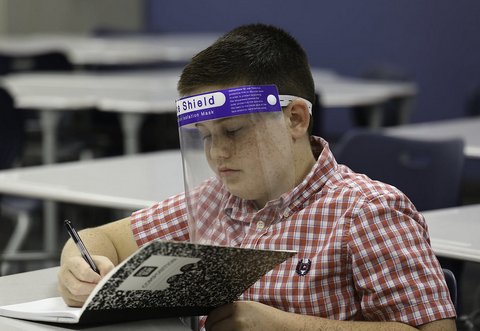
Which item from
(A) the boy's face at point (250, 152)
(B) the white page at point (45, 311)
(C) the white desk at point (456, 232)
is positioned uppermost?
(A) the boy's face at point (250, 152)

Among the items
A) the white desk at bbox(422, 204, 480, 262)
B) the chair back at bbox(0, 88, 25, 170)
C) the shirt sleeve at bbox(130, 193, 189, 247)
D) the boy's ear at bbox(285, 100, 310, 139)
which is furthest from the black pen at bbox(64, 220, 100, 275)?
the chair back at bbox(0, 88, 25, 170)

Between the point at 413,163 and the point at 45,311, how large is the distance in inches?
61.7

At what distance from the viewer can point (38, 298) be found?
5.49ft

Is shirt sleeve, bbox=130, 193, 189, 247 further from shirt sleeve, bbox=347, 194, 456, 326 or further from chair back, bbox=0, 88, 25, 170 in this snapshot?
chair back, bbox=0, 88, 25, 170

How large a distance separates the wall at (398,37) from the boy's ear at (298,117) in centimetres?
548

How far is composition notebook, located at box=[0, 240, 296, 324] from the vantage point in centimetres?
132

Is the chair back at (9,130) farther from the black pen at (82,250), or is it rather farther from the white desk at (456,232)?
the black pen at (82,250)

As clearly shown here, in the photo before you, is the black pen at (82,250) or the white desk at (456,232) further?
the white desk at (456,232)

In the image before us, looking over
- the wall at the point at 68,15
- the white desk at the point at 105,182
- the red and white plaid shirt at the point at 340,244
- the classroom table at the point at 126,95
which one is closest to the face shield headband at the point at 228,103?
the red and white plaid shirt at the point at 340,244

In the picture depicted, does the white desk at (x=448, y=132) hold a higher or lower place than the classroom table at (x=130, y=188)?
lower

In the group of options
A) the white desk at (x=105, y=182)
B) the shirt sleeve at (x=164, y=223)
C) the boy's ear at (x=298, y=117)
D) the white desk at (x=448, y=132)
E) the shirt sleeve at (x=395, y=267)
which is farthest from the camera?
the white desk at (x=448, y=132)

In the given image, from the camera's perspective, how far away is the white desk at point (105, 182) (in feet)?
8.47

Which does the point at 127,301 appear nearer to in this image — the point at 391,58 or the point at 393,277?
the point at 393,277

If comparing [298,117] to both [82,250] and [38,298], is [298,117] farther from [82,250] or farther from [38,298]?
[38,298]
